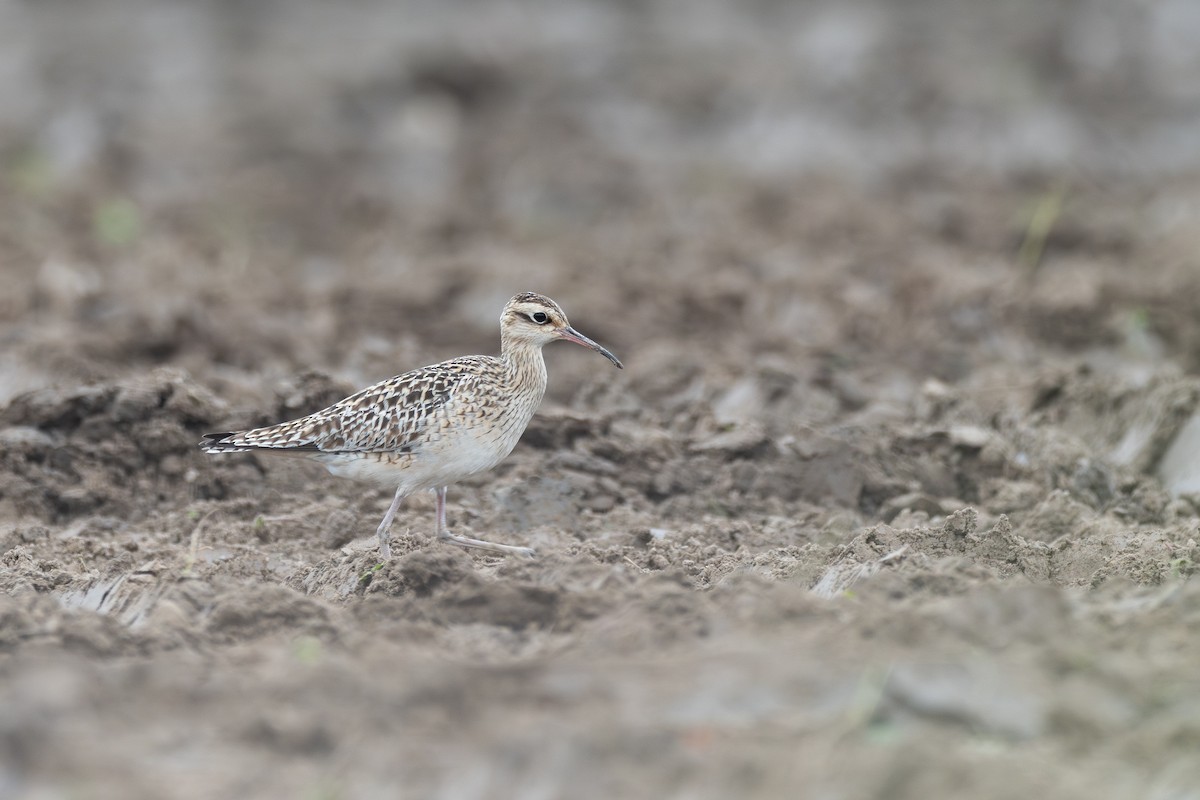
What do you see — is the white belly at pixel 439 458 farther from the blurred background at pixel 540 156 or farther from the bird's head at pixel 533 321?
the blurred background at pixel 540 156

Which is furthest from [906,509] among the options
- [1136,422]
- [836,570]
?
[1136,422]

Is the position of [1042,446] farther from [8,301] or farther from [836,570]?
[8,301]

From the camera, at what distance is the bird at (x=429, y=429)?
8352 mm

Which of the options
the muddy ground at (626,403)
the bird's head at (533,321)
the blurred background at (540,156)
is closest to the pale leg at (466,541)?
the muddy ground at (626,403)

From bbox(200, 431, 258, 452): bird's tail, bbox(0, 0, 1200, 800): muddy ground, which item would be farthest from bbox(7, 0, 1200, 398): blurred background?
bbox(200, 431, 258, 452): bird's tail

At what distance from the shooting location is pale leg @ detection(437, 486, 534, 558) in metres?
8.29

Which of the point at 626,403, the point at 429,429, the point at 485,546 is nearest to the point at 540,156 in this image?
the point at 626,403

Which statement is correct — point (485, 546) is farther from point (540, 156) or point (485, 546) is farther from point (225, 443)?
point (540, 156)

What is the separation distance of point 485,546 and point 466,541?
13 centimetres

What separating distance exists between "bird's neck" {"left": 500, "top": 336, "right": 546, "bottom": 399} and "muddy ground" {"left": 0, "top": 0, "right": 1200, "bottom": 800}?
87 centimetres

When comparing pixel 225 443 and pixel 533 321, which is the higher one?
pixel 533 321

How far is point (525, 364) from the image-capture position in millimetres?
8758

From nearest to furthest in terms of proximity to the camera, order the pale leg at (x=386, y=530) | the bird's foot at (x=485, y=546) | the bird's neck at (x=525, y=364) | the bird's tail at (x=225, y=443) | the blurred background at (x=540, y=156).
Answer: the pale leg at (x=386, y=530)
the bird's foot at (x=485, y=546)
the bird's tail at (x=225, y=443)
the bird's neck at (x=525, y=364)
the blurred background at (x=540, y=156)

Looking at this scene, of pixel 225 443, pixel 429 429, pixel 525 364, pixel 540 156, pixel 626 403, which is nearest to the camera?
pixel 429 429
